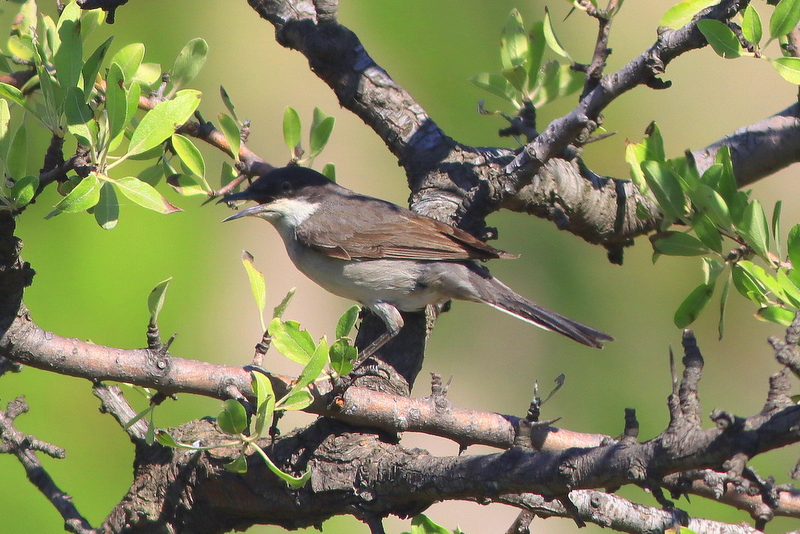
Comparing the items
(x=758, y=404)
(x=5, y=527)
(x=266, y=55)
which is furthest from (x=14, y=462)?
(x=758, y=404)

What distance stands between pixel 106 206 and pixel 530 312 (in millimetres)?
2199

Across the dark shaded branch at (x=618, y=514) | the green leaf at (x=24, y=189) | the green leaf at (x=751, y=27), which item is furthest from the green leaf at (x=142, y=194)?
the green leaf at (x=751, y=27)

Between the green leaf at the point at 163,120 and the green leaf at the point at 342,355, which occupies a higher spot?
the green leaf at the point at 163,120

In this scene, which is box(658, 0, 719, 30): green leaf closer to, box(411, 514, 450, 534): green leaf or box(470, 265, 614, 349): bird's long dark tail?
box(470, 265, 614, 349): bird's long dark tail

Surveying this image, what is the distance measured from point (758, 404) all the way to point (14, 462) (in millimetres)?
4759

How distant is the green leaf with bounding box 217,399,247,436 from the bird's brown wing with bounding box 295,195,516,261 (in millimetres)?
1759

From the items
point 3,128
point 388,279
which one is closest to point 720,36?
point 3,128

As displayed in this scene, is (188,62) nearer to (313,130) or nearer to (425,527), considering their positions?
(313,130)

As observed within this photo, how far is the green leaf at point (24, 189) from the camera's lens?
1698mm

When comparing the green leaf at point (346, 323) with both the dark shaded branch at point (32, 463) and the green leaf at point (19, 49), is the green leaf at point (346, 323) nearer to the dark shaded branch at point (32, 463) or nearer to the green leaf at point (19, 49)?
the dark shaded branch at point (32, 463)

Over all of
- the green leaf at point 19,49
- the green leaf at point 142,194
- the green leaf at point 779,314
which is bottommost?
the green leaf at point 779,314

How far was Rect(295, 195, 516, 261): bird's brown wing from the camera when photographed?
346cm

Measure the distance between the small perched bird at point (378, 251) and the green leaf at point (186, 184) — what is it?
790 millimetres

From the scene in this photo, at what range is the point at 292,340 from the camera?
6.18 feet
